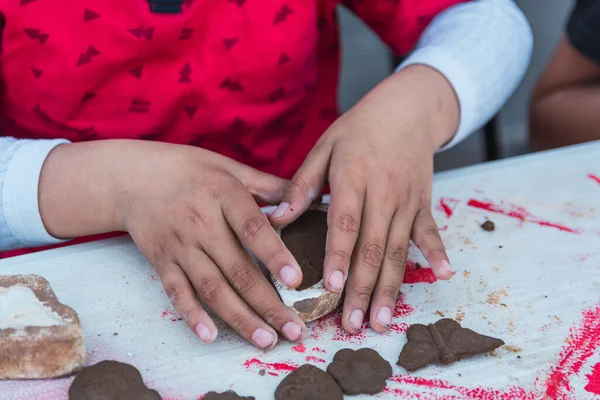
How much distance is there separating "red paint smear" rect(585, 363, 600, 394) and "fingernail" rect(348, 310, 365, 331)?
0.25 metres

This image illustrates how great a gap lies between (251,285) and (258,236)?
61mm

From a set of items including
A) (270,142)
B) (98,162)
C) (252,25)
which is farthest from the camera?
(270,142)

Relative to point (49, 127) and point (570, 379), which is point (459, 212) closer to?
point (570, 379)

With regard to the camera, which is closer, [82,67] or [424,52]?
[82,67]

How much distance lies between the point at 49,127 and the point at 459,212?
2.24 feet

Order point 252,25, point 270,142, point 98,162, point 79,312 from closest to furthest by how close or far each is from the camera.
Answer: point 79,312
point 98,162
point 252,25
point 270,142

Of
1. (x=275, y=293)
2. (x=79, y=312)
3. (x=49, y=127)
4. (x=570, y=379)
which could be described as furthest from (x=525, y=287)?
(x=49, y=127)

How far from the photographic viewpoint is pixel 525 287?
80cm

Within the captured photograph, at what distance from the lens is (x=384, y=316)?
29.5 inches

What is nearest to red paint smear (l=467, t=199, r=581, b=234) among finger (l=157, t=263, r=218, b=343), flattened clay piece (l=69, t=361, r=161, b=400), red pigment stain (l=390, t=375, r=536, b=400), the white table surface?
the white table surface

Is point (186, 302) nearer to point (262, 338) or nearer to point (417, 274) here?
point (262, 338)

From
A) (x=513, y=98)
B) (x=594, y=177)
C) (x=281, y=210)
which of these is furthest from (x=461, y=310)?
(x=513, y=98)

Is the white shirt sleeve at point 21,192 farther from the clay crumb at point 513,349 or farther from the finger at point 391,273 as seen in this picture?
the clay crumb at point 513,349

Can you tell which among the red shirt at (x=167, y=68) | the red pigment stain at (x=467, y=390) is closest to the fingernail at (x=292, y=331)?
the red pigment stain at (x=467, y=390)
